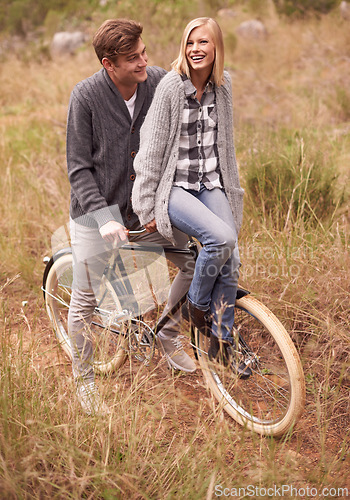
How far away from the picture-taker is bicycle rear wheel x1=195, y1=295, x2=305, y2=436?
215cm

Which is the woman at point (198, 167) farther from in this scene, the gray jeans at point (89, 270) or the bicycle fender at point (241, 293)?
the gray jeans at point (89, 270)

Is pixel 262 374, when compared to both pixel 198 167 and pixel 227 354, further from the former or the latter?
pixel 198 167

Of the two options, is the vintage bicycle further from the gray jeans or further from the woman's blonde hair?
the woman's blonde hair

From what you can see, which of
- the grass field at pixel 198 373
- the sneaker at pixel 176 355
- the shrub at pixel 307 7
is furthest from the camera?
the shrub at pixel 307 7

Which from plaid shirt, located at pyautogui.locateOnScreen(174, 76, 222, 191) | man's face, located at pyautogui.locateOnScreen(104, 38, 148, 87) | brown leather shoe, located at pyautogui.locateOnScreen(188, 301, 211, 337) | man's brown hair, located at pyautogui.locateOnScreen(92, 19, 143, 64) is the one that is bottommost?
brown leather shoe, located at pyautogui.locateOnScreen(188, 301, 211, 337)

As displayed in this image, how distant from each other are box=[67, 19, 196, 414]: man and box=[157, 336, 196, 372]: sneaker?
44 cm

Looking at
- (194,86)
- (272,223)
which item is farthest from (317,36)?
(194,86)

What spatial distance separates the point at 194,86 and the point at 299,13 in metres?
10.9

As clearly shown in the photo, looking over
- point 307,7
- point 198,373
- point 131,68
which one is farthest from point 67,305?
point 307,7

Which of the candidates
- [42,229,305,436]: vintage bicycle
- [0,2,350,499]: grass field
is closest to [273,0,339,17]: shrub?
[0,2,350,499]: grass field

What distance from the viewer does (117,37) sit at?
2047 millimetres

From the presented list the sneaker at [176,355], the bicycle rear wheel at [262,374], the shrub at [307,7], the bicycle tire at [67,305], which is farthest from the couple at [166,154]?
the shrub at [307,7]

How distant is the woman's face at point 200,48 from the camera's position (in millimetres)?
2102

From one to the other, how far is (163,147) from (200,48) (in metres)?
0.45
